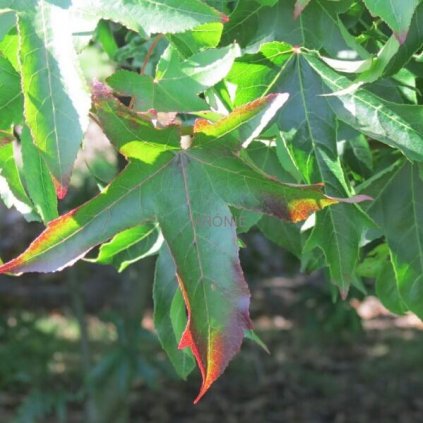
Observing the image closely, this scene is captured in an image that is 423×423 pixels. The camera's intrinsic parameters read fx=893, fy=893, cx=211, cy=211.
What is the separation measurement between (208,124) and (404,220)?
0.42 metres

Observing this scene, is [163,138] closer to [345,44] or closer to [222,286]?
[222,286]

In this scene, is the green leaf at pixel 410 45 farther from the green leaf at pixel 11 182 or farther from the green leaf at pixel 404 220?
the green leaf at pixel 11 182

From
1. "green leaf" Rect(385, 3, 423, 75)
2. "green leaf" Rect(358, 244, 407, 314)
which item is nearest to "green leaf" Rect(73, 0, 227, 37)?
"green leaf" Rect(385, 3, 423, 75)

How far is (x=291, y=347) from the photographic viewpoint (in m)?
5.34

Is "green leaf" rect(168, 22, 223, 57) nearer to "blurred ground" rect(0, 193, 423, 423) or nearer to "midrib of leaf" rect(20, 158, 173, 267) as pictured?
"midrib of leaf" rect(20, 158, 173, 267)

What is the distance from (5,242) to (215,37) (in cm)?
504

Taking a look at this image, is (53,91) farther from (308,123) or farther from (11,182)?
(308,123)

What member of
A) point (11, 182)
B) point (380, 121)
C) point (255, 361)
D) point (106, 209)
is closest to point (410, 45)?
point (380, 121)

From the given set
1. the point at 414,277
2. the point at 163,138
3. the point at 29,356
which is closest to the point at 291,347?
the point at 29,356

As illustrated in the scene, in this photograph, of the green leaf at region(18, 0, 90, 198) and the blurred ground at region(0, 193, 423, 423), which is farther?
the blurred ground at region(0, 193, 423, 423)

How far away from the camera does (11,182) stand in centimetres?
107

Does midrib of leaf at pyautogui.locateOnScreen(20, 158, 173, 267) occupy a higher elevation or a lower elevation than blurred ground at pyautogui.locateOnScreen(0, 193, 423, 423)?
higher

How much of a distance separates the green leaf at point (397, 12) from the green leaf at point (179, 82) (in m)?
0.17

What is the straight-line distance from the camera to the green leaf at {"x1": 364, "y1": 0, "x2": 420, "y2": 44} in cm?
93
